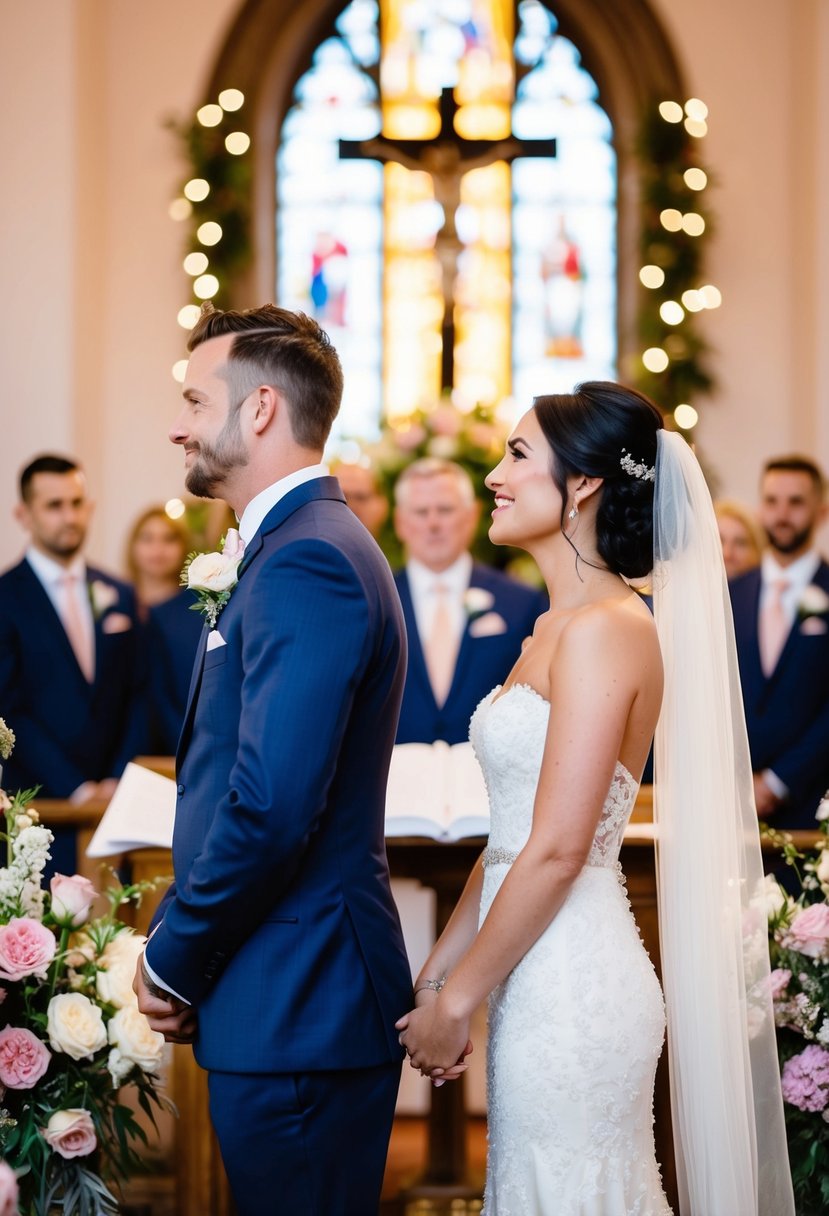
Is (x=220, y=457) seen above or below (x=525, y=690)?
above

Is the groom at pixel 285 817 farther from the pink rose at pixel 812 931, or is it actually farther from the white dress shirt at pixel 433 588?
the white dress shirt at pixel 433 588

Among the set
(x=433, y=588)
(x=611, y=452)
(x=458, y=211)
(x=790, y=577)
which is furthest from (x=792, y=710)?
(x=458, y=211)

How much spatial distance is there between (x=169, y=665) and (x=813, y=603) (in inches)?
93.3

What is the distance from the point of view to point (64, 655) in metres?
5.31

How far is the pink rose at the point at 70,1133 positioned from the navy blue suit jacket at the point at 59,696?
2.63 m

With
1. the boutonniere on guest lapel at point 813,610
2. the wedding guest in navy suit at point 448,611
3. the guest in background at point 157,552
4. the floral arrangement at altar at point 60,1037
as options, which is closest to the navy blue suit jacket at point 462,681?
the wedding guest in navy suit at point 448,611

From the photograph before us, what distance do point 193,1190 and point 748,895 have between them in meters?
1.55

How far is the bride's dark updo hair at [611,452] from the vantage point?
2455mm

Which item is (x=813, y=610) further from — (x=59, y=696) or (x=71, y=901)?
(x=71, y=901)

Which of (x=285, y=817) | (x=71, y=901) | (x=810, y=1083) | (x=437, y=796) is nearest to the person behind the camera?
(x=285, y=817)

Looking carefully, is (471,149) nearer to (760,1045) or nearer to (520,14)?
(520,14)

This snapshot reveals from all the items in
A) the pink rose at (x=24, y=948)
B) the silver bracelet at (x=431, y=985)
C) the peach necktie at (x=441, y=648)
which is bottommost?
the silver bracelet at (x=431, y=985)

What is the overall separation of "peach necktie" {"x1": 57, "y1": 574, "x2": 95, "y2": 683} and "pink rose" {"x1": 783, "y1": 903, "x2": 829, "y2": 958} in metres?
3.14

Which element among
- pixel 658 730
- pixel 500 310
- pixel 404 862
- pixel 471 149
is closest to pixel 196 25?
pixel 471 149
